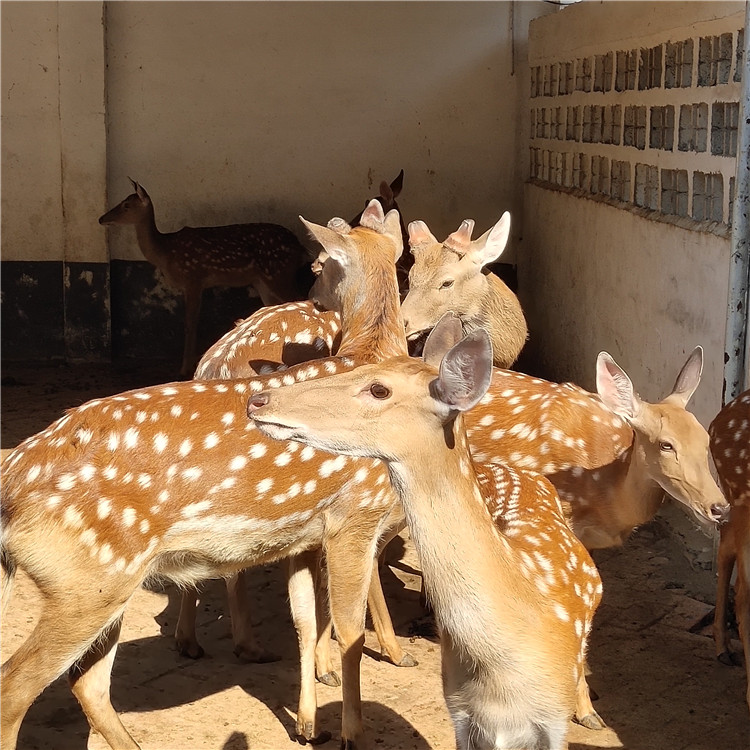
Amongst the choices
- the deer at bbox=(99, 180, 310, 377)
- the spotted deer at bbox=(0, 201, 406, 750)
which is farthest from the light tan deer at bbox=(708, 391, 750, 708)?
the deer at bbox=(99, 180, 310, 377)

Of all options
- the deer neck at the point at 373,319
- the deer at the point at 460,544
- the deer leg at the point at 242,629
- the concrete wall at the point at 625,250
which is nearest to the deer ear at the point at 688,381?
the concrete wall at the point at 625,250

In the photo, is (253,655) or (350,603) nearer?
(350,603)

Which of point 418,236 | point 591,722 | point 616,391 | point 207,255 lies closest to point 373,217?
point 418,236

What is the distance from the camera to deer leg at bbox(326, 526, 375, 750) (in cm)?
400

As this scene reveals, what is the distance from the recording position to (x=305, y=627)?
4379 millimetres

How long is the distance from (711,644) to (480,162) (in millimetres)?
6171

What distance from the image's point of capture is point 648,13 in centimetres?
639

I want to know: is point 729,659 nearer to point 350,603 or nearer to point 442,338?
point 350,603

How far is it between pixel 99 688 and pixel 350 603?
90 centimetres

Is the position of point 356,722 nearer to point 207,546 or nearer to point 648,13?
point 207,546

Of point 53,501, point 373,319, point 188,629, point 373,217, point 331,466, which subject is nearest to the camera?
point 53,501

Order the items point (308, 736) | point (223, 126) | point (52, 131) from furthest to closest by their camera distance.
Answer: point (223, 126)
point (52, 131)
point (308, 736)

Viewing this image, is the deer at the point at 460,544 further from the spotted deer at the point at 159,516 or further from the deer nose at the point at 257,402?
the spotted deer at the point at 159,516

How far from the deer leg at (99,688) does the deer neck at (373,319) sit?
4.42ft
